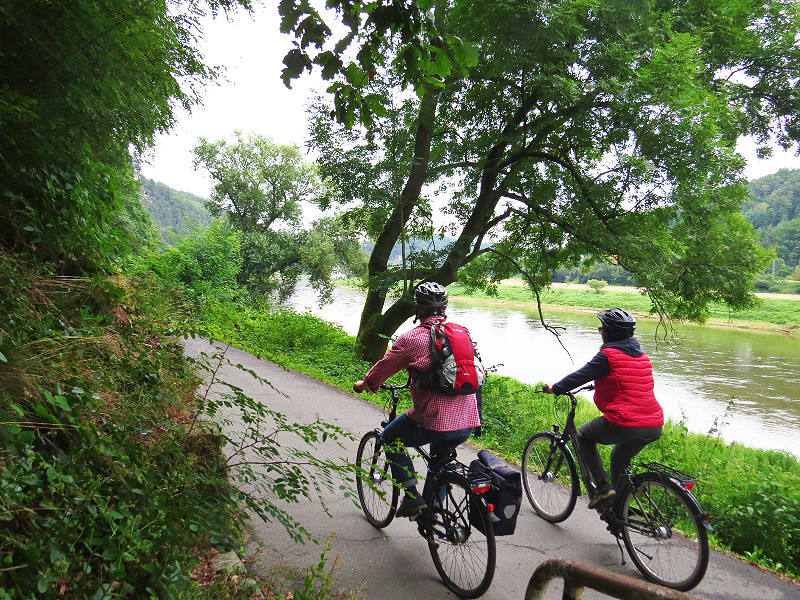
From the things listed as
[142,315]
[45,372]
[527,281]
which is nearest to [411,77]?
[45,372]

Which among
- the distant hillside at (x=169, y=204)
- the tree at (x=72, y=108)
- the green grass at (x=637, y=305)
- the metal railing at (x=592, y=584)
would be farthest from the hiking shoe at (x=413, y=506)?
the distant hillside at (x=169, y=204)

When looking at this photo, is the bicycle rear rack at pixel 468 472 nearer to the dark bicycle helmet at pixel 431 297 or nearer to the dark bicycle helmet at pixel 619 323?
the dark bicycle helmet at pixel 431 297

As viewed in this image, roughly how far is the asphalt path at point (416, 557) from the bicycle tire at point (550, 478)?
12 centimetres

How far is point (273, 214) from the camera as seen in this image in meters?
29.3

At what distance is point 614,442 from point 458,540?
1614mm

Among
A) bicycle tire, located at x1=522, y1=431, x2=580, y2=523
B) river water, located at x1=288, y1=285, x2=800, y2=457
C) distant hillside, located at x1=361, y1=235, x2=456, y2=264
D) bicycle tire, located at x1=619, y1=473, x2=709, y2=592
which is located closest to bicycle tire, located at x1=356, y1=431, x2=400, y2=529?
bicycle tire, located at x1=522, y1=431, x2=580, y2=523

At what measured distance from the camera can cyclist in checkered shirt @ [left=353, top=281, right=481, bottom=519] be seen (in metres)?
3.16

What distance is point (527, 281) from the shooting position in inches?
520

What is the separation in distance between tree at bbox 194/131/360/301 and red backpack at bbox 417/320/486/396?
2348 cm

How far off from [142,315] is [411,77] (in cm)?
372

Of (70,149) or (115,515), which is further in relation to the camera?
(70,149)

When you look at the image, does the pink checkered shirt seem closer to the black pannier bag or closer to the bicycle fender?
the black pannier bag

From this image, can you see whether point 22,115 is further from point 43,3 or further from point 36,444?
point 36,444

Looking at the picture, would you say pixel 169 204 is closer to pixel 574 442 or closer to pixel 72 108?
pixel 72 108
